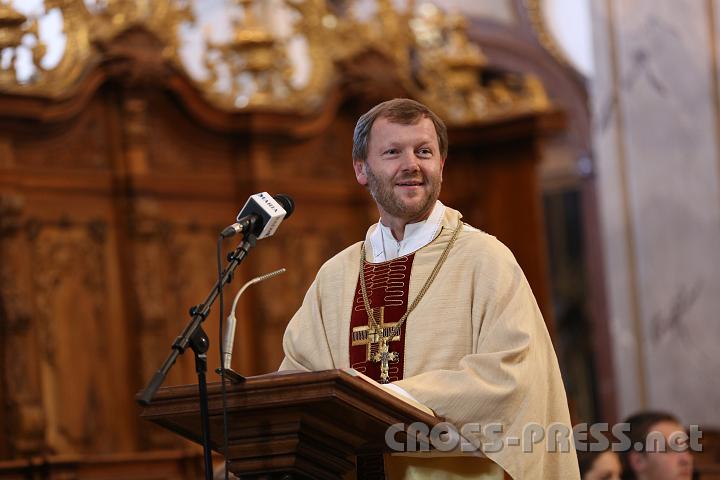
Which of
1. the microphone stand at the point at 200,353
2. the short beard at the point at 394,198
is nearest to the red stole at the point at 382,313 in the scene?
the short beard at the point at 394,198

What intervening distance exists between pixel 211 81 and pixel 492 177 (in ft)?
7.78

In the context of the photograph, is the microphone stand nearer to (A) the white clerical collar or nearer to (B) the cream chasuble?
(B) the cream chasuble

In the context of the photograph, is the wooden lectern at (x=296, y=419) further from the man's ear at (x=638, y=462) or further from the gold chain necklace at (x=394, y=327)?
the man's ear at (x=638, y=462)

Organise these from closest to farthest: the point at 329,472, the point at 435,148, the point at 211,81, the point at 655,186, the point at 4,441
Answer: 1. the point at 329,472
2. the point at 435,148
3. the point at 4,441
4. the point at 211,81
5. the point at 655,186

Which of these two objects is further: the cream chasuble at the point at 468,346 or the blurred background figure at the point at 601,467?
the blurred background figure at the point at 601,467

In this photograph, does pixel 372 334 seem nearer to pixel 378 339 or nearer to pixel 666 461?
pixel 378 339

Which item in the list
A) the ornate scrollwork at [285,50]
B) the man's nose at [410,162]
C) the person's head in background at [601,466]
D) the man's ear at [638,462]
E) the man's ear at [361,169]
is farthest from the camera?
the ornate scrollwork at [285,50]

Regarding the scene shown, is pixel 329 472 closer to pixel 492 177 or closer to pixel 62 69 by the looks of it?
pixel 62 69

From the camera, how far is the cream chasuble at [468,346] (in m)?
3.40

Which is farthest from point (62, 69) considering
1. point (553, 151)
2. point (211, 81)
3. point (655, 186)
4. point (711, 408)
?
point (553, 151)

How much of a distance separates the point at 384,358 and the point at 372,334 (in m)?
0.08

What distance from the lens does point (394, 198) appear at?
371cm

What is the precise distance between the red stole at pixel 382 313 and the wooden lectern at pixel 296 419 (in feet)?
1.02

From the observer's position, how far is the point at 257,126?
28.4 ft
